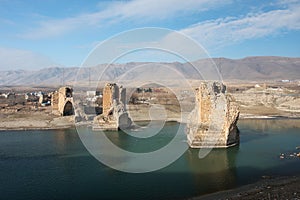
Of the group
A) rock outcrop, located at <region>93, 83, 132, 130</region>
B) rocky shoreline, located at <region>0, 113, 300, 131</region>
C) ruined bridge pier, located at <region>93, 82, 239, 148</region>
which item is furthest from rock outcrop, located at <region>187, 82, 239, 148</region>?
rocky shoreline, located at <region>0, 113, 300, 131</region>

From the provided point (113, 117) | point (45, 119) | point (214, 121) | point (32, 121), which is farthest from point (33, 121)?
point (214, 121)

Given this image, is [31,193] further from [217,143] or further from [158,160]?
[217,143]

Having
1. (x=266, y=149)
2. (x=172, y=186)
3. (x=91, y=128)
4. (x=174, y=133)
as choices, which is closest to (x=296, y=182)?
(x=172, y=186)

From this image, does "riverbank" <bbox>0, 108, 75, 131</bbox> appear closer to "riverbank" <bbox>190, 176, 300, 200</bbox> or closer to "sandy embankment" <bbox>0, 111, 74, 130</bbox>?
"sandy embankment" <bbox>0, 111, 74, 130</bbox>

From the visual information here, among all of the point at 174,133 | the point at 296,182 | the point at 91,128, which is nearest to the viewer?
the point at 296,182

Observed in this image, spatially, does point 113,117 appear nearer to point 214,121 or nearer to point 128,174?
point 214,121
